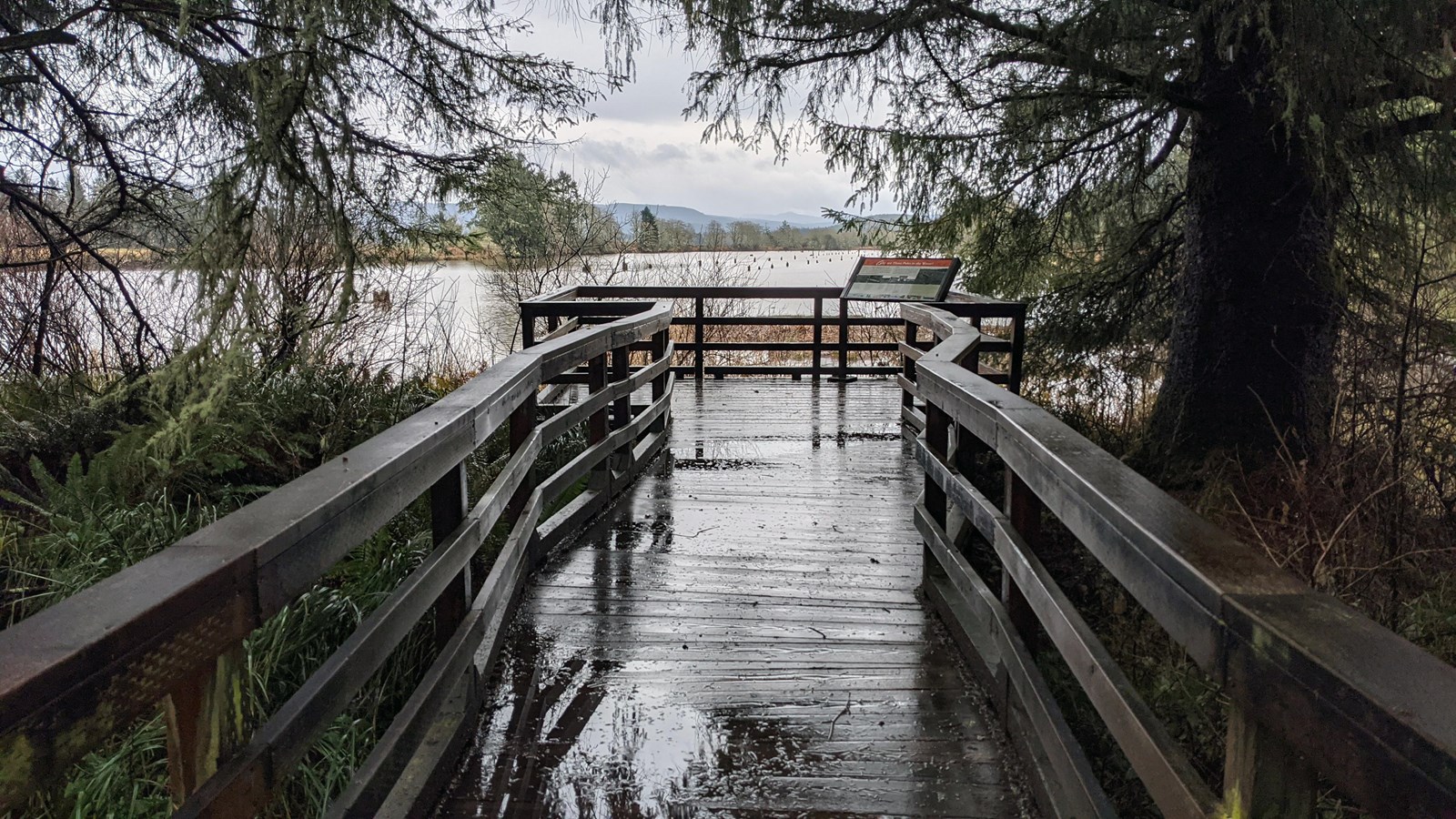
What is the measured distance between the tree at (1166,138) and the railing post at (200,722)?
4327 millimetres

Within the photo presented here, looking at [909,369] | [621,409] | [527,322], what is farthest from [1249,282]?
[527,322]

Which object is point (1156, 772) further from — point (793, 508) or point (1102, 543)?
point (793, 508)

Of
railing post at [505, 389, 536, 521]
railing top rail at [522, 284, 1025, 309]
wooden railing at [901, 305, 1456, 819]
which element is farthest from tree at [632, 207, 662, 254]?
wooden railing at [901, 305, 1456, 819]

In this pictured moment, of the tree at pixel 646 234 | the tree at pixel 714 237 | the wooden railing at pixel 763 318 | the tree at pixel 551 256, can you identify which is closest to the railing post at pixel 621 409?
the wooden railing at pixel 763 318

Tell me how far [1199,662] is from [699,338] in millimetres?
9616

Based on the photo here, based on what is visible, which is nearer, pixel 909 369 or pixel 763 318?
pixel 909 369

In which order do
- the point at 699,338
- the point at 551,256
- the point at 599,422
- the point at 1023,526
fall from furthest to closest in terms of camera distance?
the point at 551,256 → the point at 699,338 → the point at 599,422 → the point at 1023,526

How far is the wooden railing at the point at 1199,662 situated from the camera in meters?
1.00

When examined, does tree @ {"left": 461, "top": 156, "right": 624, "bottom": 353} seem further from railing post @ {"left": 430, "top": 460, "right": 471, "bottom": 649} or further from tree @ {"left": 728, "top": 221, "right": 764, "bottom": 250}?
railing post @ {"left": 430, "top": 460, "right": 471, "bottom": 649}

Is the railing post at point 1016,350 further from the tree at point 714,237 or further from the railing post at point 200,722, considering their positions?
the tree at point 714,237

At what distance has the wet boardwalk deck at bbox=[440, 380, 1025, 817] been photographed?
8.40 ft

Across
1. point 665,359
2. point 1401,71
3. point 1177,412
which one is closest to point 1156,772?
point 1401,71

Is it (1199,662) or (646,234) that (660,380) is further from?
(646,234)

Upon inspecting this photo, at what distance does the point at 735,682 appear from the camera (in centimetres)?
323
